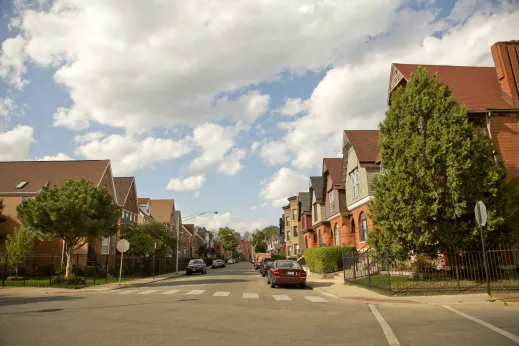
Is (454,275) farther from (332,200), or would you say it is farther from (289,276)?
(332,200)

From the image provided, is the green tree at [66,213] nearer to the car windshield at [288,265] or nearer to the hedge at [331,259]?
the car windshield at [288,265]

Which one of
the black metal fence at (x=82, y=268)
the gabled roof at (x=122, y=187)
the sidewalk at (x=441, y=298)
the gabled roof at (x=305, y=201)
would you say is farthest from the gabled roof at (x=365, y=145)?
the gabled roof at (x=122, y=187)

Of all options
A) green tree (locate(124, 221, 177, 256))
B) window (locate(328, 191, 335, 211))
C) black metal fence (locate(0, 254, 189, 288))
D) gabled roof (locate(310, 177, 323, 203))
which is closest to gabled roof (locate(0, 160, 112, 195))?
green tree (locate(124, 221, 177, 256))

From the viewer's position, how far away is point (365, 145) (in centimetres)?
2881

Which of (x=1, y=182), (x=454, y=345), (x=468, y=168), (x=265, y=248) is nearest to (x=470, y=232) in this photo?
(x=468, y=168)

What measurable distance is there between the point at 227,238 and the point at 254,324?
125163mm

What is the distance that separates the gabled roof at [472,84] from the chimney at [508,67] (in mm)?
429

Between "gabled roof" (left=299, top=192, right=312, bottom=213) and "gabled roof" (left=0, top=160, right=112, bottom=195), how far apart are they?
23.6m

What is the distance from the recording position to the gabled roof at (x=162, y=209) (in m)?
70.8

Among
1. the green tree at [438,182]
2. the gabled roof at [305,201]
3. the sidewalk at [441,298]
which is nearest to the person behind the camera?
the sidewalk at [441,298]


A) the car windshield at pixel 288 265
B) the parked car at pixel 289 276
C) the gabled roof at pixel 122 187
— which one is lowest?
the parked car at pixel 289 276

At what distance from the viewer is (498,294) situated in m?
13.9

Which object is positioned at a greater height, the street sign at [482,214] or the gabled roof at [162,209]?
the gabled roof at [162,209]

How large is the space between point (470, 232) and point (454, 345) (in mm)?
10158
